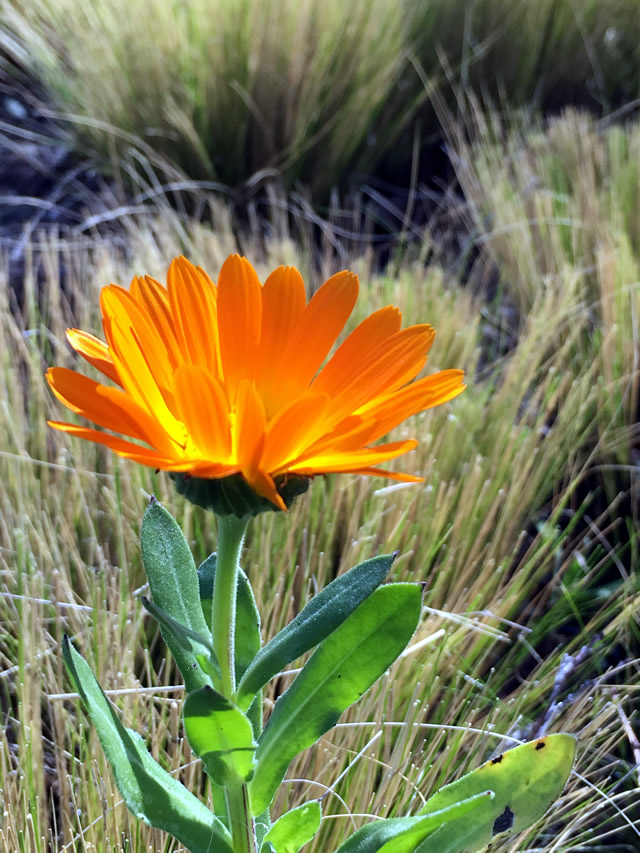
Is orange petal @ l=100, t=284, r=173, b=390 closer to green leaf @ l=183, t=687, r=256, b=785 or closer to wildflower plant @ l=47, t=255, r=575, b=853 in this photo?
wildflower plant @ l=47, t=255, r=575, b=853

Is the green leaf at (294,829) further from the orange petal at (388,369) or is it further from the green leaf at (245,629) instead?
the orange petal at (388,369)

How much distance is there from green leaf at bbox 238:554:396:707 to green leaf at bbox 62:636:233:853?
0.26 ft

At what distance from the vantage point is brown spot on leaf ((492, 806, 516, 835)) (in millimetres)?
638

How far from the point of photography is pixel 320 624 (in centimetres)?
55

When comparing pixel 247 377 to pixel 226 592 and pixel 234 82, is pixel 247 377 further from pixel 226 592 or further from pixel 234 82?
pixel 234 82

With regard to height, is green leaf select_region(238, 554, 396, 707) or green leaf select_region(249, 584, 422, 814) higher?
green leaf select_region(238, 554, 396, 707)

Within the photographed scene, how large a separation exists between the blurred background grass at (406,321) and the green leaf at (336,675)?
13 cm

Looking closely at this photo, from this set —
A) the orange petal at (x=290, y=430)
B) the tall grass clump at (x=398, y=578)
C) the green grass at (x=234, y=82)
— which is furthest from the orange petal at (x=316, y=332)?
the green grass at (x=234, y=82)

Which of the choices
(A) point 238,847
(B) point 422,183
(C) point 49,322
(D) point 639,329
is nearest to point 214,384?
(A) point 238,847

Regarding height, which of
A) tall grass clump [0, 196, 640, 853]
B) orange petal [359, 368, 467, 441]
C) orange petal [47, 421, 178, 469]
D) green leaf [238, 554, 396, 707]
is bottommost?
tall grass clump [0, 196, 640, 853]

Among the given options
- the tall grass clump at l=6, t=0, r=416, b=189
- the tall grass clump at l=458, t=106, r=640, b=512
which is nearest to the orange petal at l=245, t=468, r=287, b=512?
the tall grass clump at l=458, t=106, r=640, b=512

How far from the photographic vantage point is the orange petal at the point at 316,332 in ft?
1.99

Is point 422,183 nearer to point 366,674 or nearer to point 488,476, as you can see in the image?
point 488,476

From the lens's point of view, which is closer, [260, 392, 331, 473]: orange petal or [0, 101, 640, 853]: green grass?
[260, 392, 331, 473]: orange petal
